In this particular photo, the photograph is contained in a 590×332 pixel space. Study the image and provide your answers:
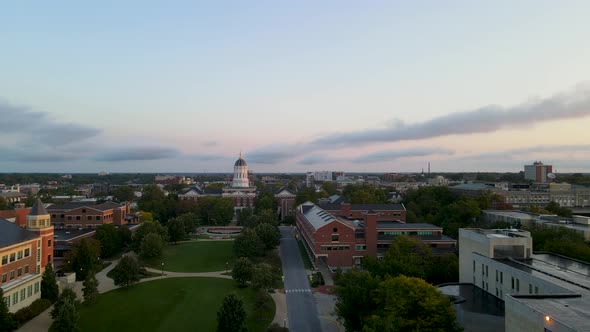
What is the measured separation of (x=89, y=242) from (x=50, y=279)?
38.5ft

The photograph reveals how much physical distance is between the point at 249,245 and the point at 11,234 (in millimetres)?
26070

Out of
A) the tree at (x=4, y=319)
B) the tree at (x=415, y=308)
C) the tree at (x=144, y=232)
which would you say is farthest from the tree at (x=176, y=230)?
the tree at (x=415, y=308)

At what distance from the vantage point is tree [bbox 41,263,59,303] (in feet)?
127

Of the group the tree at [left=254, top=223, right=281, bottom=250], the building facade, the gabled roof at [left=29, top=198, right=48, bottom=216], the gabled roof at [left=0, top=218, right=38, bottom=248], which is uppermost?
the building facade

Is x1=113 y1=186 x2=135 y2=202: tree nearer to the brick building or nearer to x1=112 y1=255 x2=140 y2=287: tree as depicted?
the brick building

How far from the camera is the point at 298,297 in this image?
4022 centimetres

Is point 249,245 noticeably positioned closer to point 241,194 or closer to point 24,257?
point 24,257

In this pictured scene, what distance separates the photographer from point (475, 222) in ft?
222

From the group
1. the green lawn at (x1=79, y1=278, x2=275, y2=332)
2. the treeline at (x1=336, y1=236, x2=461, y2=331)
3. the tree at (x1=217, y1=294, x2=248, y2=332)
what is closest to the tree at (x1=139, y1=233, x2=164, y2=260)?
the green lawn at (x1=79, y1=278, x2=275, y2=332)

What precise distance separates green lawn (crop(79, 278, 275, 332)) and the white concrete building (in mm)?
18377

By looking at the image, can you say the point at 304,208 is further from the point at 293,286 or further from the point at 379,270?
the point at 379,270

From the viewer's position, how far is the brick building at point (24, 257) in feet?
114

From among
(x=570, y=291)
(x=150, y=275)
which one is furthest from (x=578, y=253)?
(x=150, y=275)

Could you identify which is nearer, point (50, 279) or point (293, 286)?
point (50, 279)
